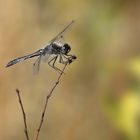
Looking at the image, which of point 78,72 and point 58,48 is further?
point 78,72

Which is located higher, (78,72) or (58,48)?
(78,72)

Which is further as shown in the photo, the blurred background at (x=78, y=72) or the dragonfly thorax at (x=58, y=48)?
the blurred background at (x=78, y=72)

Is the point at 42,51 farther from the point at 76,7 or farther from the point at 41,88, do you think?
the point at 76,7

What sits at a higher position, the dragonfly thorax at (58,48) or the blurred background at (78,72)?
the blurred background at (78,72)

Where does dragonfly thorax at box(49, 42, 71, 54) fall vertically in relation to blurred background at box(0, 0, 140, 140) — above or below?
below

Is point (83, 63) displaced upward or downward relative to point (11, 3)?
downward

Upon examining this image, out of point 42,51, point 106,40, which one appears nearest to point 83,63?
point 106,40

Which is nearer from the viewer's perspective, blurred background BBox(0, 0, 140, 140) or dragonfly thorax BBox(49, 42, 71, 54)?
dragonfly thorax BBox(49, 42, 71, 54)

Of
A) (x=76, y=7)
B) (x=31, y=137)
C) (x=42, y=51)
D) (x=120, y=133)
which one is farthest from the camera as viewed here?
(x=76, y=7)
